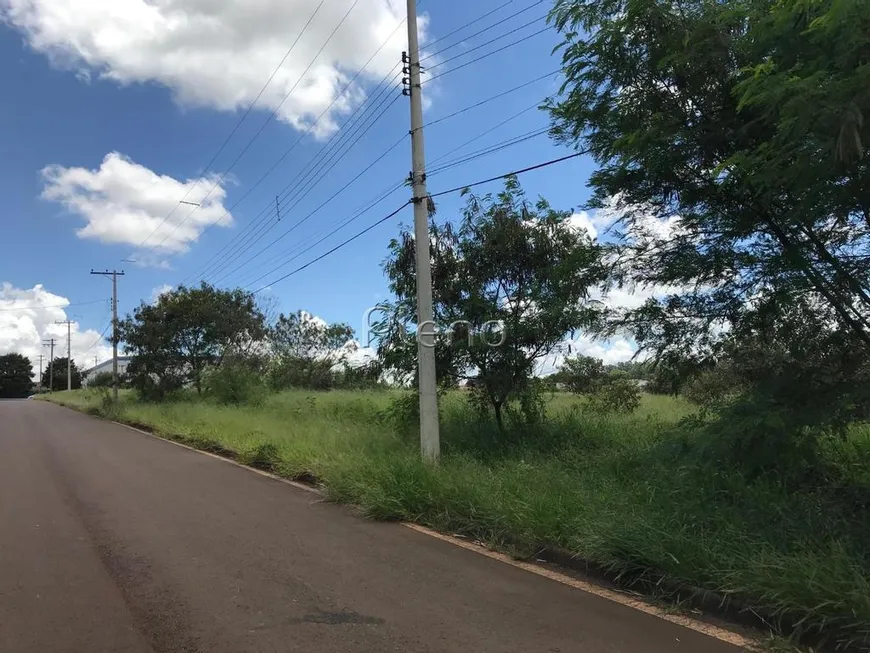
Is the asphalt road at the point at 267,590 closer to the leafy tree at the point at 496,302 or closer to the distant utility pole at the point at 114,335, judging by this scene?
the leafy tree at the point at 496,302

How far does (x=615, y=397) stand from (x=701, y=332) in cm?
Result: 880

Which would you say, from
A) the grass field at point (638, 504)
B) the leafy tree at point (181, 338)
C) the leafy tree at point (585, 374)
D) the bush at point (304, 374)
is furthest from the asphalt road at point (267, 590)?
the bush at point (304, 374)

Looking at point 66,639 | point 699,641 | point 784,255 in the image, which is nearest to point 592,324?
point 784,255

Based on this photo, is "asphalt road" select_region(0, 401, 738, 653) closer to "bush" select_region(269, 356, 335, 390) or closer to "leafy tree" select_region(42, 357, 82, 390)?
"bush" select_region(269, 356, 335, 390)

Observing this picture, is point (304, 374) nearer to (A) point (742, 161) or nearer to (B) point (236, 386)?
(B) point (236, 386)

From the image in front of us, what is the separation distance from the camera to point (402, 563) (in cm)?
632

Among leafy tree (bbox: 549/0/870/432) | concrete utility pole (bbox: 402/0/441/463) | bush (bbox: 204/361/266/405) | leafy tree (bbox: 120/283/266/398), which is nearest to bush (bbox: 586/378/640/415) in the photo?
concrete utility pole (bbox: 402/0/441/463)

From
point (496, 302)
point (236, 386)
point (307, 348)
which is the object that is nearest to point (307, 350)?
point (307, 348)

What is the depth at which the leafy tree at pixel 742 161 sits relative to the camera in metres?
4.53

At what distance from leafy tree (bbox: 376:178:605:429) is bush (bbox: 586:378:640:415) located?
3.43 m

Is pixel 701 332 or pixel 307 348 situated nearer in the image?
pixel 701 332

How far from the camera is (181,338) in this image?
32312mm

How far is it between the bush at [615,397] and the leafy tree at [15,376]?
12187 centimetres

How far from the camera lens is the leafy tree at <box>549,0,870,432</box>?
178 inches
